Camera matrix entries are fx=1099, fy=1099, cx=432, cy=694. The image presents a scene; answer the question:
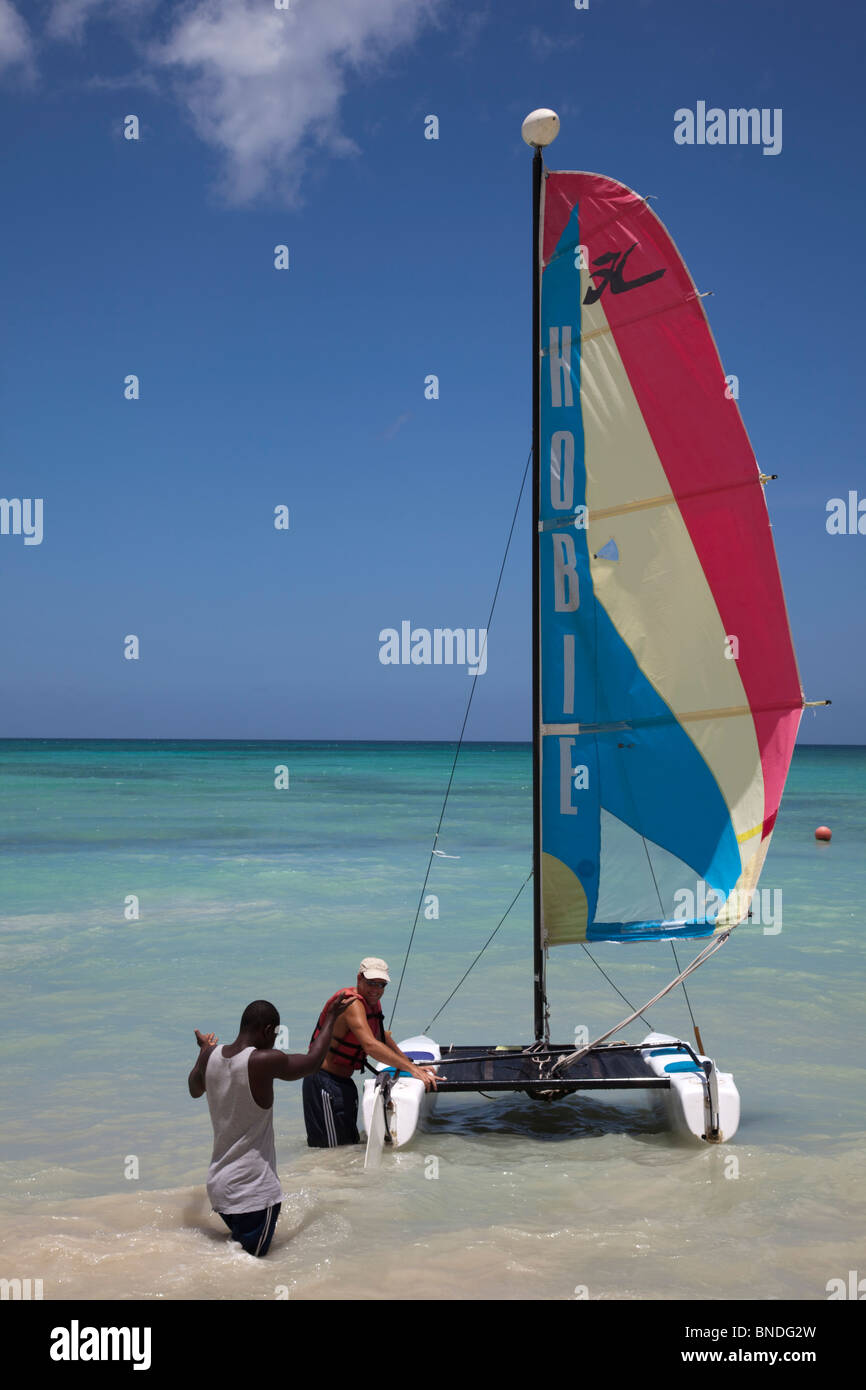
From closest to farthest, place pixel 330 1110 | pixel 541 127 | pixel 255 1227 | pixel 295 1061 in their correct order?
pixel 295 1061
pixel 255 1227
pixel 330 1110
pixel 541 127

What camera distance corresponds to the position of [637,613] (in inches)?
281

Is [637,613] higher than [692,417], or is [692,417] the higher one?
[692,417]

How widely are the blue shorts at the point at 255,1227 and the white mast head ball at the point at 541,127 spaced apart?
634cm

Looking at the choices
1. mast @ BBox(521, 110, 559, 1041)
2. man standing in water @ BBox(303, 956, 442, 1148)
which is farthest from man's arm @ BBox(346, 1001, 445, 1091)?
mast @ BBox(521, 110, 559, 1041)

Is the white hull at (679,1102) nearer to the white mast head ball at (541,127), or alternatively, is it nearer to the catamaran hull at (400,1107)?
the catamaran hull at (400,1107)

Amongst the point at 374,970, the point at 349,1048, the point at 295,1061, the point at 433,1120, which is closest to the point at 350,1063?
the point at 349,1048

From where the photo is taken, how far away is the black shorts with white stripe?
643 centimetres

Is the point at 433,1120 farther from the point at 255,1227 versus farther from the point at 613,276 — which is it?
the point at 613,276

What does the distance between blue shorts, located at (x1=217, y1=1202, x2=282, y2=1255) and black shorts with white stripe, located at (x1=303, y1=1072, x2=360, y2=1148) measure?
1602 mm

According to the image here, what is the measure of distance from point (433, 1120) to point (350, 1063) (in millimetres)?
1199

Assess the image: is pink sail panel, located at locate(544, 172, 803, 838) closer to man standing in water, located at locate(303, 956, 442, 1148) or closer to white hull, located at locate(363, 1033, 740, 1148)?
white hull, located at locate(363, 1033, 740, 1148)

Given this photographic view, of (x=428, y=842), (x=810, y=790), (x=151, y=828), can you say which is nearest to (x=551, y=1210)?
(x=428, y=842)

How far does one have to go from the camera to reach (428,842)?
26250 millimetres
